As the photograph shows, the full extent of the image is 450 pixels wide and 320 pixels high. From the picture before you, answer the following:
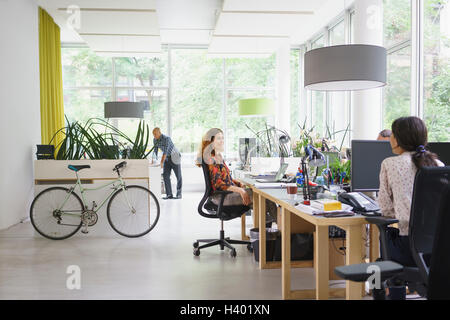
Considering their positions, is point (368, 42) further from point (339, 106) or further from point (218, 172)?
point (218, 172)

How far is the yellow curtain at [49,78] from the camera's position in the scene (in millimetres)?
7473

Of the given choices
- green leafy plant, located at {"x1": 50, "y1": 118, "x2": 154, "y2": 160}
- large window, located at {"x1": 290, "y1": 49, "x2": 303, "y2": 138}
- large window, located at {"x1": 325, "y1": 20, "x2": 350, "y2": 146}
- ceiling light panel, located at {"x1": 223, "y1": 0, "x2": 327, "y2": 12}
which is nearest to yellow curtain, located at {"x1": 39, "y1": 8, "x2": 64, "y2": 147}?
green leafy plant, located at {"x1": 50, "y1": 118, "x2": 154, "y2": 160}

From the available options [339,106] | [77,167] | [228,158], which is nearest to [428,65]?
[339,106]

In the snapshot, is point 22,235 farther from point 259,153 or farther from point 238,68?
point 238,68

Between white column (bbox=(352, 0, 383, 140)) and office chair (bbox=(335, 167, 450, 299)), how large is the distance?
164 inches

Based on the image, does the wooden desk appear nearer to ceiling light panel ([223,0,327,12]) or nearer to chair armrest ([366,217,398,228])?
chair armrest ([366,217,398,228])

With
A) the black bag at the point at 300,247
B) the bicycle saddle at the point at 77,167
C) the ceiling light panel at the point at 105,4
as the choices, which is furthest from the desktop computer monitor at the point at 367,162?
the ceiling light panel at the point at 105,4

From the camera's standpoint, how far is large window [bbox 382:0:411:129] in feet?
20.2

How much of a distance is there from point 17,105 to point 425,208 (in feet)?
18.5

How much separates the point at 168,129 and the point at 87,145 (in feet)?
17.0

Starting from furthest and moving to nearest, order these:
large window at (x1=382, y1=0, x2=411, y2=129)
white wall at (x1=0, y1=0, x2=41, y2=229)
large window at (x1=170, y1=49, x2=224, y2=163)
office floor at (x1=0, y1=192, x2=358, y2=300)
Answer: large window at (x1=170, y1=49, x2=224, y2=163) < large window at (x1=382, y1=0, x2=411, y2=129) < white wall at (x1=0, y1=0, x2=41, y2=229) < office floor at (x1=0, y1=192, x2=358, y2=300)

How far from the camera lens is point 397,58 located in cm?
650
